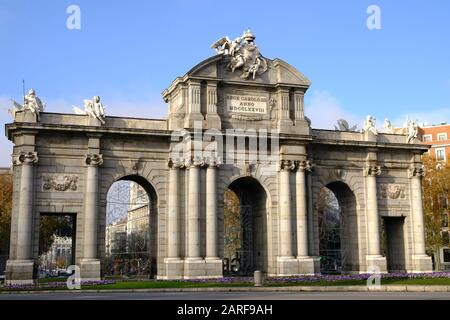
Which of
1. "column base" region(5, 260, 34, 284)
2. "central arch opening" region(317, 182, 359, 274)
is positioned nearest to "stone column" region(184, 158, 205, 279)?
"column base" region(5, 260, 34, 284)

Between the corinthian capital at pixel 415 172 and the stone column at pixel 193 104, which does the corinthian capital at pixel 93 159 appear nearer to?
the stone column at pixel 193 104

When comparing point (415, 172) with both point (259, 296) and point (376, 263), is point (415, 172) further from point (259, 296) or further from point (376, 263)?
point (259, 296)

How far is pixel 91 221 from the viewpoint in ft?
116

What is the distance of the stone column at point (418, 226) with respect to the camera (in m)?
42.4

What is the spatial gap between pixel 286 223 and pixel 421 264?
11.9 metres

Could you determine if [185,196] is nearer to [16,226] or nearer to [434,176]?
[16,226]

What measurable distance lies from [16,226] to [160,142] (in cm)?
1052

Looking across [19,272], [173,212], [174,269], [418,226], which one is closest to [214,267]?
[174,269]

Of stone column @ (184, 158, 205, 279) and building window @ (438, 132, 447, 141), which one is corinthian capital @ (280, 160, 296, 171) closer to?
stone column @ (184, 158, 205, 279)

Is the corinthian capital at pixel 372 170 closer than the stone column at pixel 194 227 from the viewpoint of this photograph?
No

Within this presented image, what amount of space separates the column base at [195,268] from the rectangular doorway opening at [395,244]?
1625cm

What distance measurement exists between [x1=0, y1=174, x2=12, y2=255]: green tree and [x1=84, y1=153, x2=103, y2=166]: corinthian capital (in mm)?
25976

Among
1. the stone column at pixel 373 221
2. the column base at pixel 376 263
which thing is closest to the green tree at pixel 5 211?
the stone column at pixel 373 221
